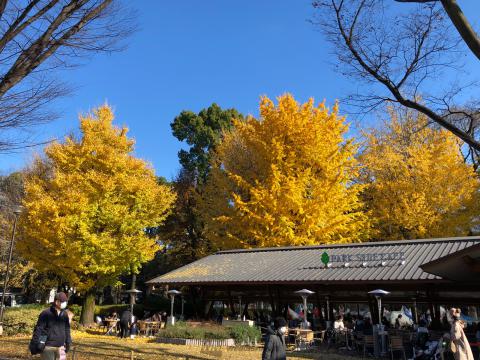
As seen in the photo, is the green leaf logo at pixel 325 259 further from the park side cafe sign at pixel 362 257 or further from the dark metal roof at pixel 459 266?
the dark metal roof at pixel 459 266

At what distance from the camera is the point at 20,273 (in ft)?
99.9

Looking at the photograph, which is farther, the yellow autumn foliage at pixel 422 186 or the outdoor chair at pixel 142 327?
the yellow autumn foliage at pixel 422 186

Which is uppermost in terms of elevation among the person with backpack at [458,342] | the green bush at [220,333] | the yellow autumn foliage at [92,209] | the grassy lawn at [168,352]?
the yellow autumn foliage at [92,209]

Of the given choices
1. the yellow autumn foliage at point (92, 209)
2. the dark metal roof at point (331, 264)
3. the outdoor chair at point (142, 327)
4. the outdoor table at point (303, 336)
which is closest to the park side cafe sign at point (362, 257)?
the dark metal roof at point (331, 264)

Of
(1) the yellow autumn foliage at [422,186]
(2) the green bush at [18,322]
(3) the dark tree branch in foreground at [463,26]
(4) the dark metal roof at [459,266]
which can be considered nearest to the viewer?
(3) the dark tree branch in foreground at [463,26]

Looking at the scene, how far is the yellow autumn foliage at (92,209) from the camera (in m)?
19.8

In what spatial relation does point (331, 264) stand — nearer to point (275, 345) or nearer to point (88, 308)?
point (275, 345)

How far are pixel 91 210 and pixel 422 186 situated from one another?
16926 mm

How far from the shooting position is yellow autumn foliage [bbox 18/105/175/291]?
1981 cm

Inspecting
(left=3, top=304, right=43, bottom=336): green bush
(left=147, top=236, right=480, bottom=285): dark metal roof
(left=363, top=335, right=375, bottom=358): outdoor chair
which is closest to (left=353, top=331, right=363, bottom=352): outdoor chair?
(left=363, top=335, right=375, bottom=358): outdoor chair

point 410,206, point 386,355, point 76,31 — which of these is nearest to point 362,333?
point 386,355

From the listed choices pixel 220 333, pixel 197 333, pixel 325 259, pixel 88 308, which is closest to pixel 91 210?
pixel 88 308

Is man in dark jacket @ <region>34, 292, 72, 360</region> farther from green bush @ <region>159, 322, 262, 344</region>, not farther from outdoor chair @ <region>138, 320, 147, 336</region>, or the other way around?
outdoor chair @ <region>138, 320, 147, 336</region>

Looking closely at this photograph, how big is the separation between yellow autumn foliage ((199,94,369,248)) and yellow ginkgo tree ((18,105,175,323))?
14.3 ft
